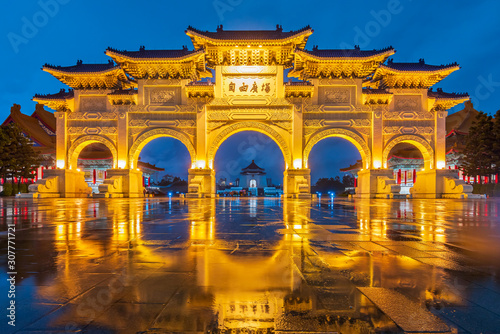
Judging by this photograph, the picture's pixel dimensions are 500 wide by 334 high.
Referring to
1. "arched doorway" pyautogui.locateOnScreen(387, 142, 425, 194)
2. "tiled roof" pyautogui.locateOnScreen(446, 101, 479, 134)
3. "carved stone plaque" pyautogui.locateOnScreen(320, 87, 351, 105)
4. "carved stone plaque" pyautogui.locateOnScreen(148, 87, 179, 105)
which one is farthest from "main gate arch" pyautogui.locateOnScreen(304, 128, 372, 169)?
"tiled roof" pyautogui.locateOnScreen(446, 101, 479, 134)

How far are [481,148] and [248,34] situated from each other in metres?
19.6

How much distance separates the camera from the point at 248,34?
64.2ft

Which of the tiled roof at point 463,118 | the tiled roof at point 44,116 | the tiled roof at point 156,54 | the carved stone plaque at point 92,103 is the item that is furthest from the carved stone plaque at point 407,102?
the tiled roof at point 44,116

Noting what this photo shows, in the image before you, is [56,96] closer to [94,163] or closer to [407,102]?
[94,163]

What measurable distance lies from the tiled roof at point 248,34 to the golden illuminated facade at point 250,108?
0.13 m

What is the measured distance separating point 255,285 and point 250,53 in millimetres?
19686

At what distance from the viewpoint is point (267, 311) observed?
59.6 inches

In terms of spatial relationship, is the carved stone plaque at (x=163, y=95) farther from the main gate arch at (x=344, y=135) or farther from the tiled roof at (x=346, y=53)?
the main gate arch at (x=344, y=135)

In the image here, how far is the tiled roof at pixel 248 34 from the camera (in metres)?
18.8

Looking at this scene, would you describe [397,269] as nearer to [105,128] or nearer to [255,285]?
[255,285]

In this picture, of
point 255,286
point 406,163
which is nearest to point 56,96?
point 255,286

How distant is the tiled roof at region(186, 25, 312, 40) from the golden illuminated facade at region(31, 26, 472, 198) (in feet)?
0.43

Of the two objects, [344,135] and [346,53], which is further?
[344,135]

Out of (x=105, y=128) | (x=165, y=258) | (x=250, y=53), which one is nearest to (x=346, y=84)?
(x=250, y=53)
